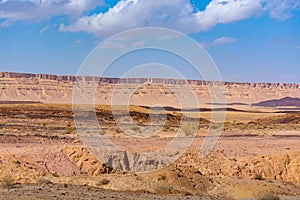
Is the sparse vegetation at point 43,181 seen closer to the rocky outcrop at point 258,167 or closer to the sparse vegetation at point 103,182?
the sparse vegetation at point 103,182

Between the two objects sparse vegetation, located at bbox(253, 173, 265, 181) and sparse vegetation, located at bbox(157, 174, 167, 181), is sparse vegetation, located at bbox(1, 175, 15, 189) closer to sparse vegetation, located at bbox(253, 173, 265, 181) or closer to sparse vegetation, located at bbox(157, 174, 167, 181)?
sparse vegetation, located at bbox(157, 174, 167, 181)

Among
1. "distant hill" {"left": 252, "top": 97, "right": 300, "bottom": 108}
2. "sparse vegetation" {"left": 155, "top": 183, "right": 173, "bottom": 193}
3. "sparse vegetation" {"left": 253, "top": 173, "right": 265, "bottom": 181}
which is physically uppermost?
"distant hill" {"left": 252, "top": 97, "right": 300, "bottom": 108}

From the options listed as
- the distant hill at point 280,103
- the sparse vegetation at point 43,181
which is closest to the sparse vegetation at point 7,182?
the sparse vegetation at point 43,181

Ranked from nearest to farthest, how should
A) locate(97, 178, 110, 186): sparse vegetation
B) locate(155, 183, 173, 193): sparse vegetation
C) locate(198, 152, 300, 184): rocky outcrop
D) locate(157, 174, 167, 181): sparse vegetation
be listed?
locate(155, 183, 173, 193): sparse vegetation < locate(97, 178, 110, 186): sparse vegetation < locate(157, 174, 167, 181): sparse vegetation < locate(198, 152, 300, 184): rocky outcrop

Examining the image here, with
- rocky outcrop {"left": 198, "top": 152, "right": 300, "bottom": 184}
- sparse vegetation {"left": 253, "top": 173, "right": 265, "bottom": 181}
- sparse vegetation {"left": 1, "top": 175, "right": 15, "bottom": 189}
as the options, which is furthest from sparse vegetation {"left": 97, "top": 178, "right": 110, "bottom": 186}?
sparse vegetation {"left": 253, "top": 173, "right": 265, "bottom": 181}

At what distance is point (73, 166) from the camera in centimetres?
2012

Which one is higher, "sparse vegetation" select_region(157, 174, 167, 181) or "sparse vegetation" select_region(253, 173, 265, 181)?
"sparse vegetation" select_region(157, 174, 167, 181)

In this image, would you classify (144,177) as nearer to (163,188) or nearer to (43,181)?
(163,188)

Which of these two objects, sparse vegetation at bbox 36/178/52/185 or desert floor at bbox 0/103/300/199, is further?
sparse vegetation at bbox 36/178/52/185

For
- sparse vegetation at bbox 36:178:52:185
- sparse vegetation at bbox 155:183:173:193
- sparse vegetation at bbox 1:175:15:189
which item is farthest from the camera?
sparse vegetation at bbox 36:178:52:185

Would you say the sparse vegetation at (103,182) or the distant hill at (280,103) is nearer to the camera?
the sparse vegetation at (103,182)

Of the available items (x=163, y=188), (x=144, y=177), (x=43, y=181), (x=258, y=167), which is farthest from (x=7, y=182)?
(x=258, y=167)

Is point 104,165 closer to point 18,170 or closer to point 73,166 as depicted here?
point 73,166

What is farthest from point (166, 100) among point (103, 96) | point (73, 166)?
point (73, 166)
